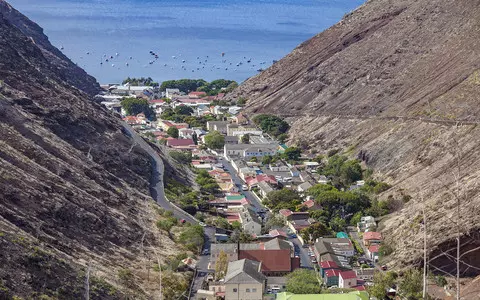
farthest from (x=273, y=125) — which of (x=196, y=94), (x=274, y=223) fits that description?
(x=274, y=223)

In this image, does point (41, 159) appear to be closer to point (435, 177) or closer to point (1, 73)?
point (1, 73)

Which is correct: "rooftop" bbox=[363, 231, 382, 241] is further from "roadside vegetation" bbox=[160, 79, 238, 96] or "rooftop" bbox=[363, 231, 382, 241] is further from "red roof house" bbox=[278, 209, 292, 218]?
"roadside vegetation" bbox=[160, 79, 238, 96]

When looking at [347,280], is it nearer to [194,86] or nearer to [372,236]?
[372,236]

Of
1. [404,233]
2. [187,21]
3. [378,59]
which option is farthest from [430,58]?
[187,21]

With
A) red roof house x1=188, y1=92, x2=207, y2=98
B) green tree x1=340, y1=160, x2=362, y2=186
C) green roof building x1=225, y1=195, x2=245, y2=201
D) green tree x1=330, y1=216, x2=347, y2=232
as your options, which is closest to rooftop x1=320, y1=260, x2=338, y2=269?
green tree x1=330, y1=216, x2=347, y2=232

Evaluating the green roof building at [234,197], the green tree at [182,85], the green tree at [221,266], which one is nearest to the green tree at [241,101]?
the green tree at [182,85]
